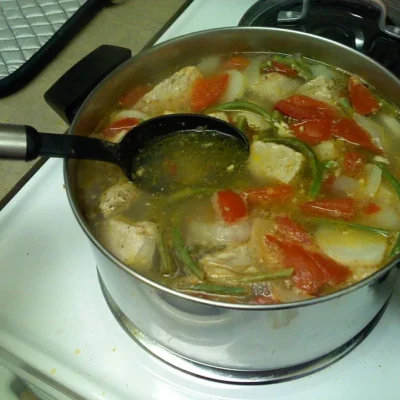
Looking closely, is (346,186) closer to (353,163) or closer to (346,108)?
(353,163)

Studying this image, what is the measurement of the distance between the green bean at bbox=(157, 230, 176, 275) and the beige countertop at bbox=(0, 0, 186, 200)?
0.48 metres

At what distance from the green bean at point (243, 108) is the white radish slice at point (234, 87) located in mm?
36

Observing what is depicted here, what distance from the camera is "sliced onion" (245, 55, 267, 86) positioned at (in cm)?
109

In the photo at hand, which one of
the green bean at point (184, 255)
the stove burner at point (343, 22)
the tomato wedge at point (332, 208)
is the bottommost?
the green bean at point (184, 255)

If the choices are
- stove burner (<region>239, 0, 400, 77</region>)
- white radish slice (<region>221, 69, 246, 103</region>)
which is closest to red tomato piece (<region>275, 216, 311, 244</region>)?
white radish slice (<region>221, 69, 246, 103</region>)

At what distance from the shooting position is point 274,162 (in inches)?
36.0

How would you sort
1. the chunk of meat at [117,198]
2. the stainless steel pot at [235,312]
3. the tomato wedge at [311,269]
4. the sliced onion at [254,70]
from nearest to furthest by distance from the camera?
the stainless steel pot at [235,312]
the tomato wedge at [311,269]
the chunk of meat at [117,198]
the sliced onion at [254,70]

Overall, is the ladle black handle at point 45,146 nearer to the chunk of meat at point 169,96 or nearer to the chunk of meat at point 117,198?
the chunk of meat at point 117,198

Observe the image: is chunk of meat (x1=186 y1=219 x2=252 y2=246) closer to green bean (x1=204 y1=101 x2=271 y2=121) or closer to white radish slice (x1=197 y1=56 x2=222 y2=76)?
green bean (x1=204 y1=101 x2=271 y2=121)

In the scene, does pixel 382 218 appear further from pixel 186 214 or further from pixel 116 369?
pixel 116 369

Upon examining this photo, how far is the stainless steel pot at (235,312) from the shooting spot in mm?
649

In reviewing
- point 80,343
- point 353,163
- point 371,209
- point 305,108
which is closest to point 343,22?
point 305,108

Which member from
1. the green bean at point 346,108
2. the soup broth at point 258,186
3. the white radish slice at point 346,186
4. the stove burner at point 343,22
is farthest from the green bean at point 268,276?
the stove burner at point 343,22

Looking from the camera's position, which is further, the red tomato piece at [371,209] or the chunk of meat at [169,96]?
the chunk of meat at [169,96]
